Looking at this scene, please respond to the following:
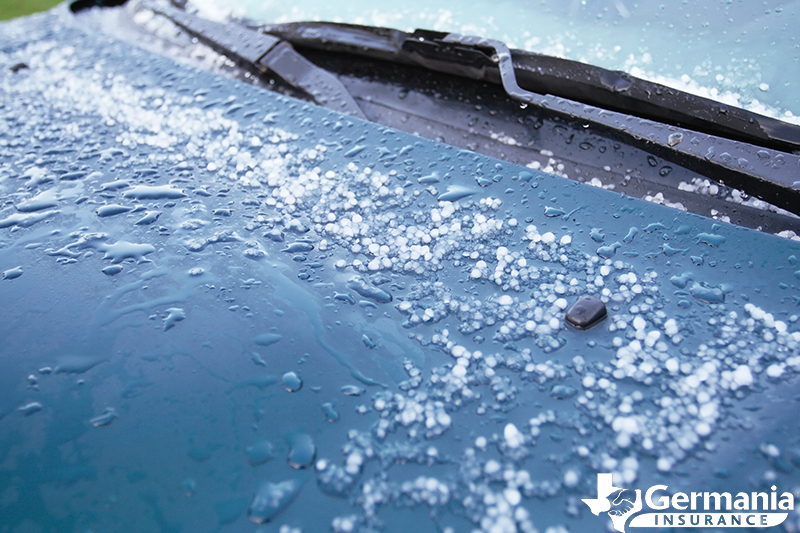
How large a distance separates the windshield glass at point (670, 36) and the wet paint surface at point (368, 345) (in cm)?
42

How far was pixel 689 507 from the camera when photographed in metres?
0.71

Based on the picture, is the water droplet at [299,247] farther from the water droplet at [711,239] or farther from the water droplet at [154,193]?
the water droplet at [711,239]

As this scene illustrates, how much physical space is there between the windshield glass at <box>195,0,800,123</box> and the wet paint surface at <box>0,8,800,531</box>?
16.6 inches

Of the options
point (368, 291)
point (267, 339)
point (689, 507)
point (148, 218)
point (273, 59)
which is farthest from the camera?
point (273, 59)

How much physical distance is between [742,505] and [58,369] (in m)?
1.07

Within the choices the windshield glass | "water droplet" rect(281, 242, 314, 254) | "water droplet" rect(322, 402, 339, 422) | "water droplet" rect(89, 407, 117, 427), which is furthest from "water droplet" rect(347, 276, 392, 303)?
the windshield glass

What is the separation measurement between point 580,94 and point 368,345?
92cm

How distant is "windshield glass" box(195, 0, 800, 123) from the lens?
122 cm

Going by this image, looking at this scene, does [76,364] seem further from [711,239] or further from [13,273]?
[711,239]

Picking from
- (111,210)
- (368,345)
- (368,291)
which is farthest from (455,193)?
(111,210)

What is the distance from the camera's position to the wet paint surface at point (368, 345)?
75 cm

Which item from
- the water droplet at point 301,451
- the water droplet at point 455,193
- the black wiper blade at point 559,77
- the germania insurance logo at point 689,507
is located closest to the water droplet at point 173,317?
the water droplet at point 301,451

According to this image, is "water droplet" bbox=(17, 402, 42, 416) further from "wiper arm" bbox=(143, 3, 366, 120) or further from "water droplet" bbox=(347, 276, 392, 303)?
"wiper arm" bbox=(143, 3, 366, 120)

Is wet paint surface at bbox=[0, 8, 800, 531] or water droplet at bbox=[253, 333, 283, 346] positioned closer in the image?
wet paint surface at bbox=[0, 8, 800, 531]
